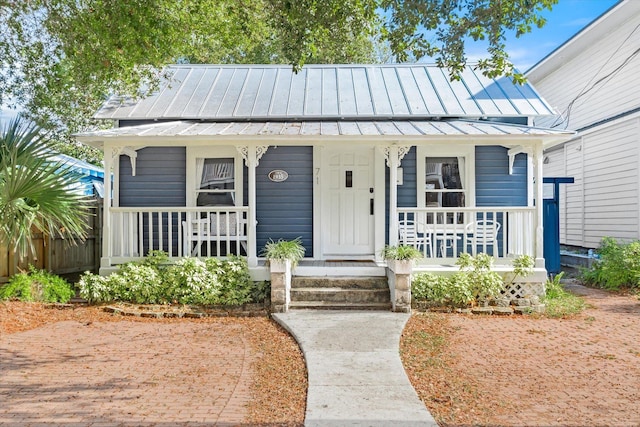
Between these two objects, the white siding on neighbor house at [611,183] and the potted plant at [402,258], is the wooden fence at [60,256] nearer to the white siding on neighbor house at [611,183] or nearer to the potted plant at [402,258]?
the potted plant at [402,258]

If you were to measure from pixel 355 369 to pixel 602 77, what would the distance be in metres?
11.8

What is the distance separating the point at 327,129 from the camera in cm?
866

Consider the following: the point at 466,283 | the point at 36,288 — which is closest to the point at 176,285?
the point at 36,288

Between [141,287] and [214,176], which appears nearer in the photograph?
[141,287]

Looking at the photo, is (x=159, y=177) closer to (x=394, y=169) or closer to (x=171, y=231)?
(x=171, y=231)

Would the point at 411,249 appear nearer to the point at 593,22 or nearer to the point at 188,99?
the point at 188,99

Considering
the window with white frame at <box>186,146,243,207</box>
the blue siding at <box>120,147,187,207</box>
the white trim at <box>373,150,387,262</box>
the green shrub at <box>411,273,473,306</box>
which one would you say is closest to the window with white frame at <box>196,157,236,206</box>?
the window with white frame at <box>186,146,243,207</box>

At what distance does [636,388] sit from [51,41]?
13.3 m

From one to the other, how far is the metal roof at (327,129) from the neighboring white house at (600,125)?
482 centimetres

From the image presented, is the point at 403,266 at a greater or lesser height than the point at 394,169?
lesser

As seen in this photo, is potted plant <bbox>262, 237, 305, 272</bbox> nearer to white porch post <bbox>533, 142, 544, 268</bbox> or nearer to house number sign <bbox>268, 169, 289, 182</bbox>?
house number sign <bbox>268, 169, 289, 182</bbox>

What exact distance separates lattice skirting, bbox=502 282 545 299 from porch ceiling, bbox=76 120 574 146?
94.1 inches

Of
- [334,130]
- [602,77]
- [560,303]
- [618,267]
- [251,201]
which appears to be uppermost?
[602,77]

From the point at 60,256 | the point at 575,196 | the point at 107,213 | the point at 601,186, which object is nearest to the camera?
the point at 107,213
